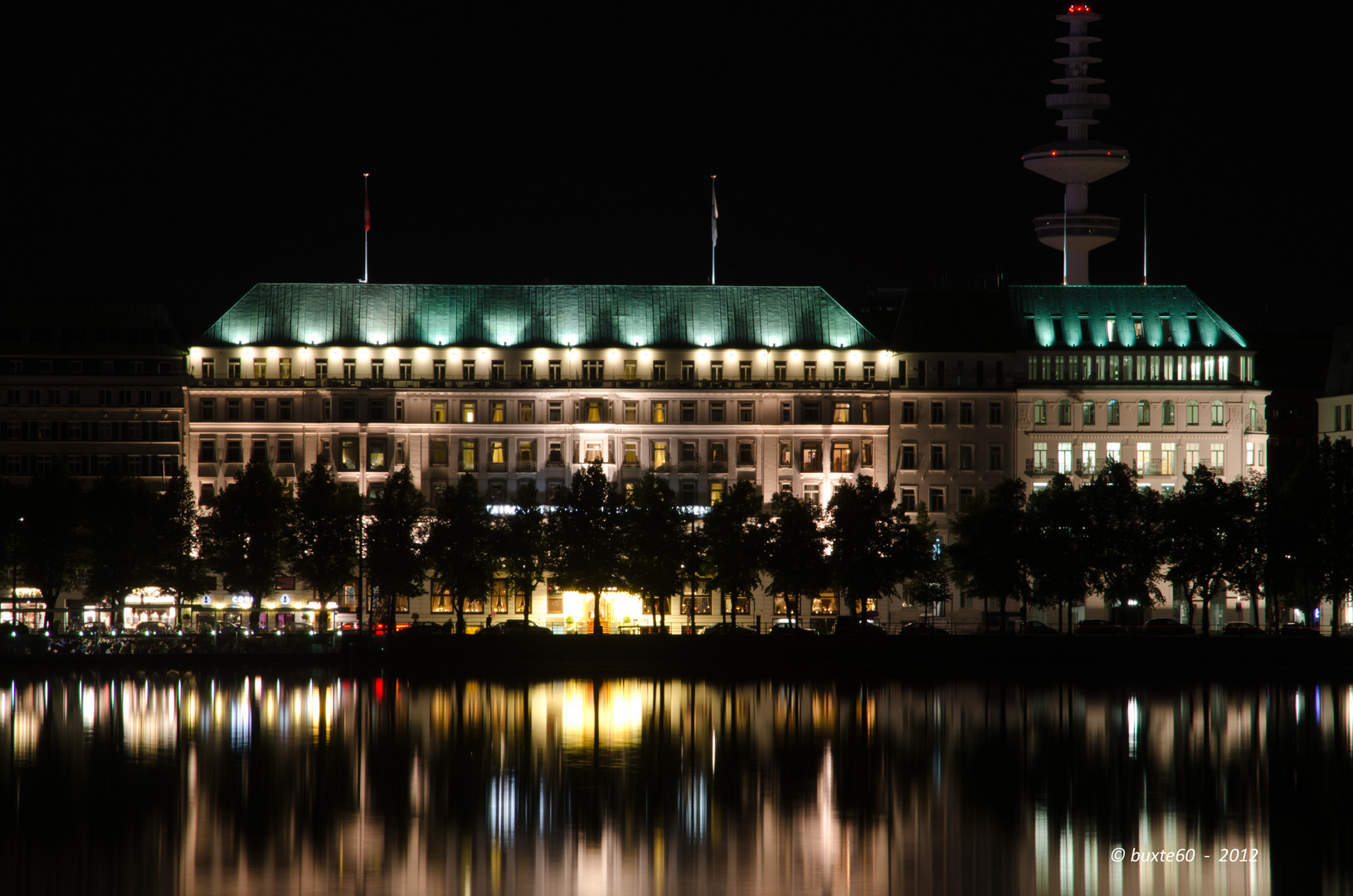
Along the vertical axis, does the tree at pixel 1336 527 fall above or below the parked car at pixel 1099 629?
above

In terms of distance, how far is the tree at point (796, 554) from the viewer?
390 feet

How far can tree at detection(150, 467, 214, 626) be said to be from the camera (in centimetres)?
12075

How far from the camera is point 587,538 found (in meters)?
121

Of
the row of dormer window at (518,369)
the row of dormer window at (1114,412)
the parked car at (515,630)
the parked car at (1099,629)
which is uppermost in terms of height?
the row of dormer window at (518,369)

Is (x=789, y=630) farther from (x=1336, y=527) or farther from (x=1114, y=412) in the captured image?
(x=1114, y=412)

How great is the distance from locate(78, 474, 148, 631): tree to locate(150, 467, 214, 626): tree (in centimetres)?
51

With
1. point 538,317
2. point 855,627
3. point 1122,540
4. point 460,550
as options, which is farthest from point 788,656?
point 538,317

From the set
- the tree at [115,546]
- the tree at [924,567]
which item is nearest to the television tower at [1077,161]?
the tree at [924,567]

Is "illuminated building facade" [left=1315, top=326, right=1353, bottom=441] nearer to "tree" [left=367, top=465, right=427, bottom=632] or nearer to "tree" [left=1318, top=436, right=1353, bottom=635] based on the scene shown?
"tree" [left=1318, top=436, right=1353, bottom=635]

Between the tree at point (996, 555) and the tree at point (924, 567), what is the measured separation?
166 centimetres

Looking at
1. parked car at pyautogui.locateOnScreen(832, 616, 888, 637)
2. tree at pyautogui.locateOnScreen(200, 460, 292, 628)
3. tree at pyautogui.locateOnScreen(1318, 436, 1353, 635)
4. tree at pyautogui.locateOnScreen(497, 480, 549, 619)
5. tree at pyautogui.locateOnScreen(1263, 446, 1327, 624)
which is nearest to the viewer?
parked car at pyautogui.locateOnScreen(832, 616, 888, 637)

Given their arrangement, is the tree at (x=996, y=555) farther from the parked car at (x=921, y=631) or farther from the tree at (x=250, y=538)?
the tree at (x=250, y=538)

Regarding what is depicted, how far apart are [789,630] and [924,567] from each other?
1260cm

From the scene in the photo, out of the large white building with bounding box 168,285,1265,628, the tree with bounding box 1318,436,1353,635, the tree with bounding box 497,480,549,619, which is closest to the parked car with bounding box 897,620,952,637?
the tree with bounding box 1318,436,1353,635
